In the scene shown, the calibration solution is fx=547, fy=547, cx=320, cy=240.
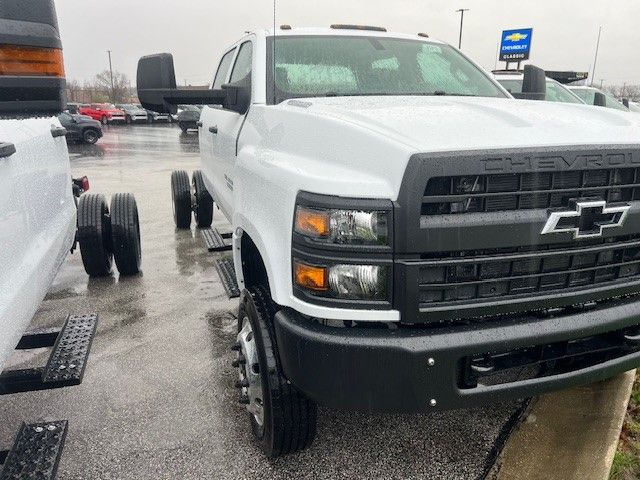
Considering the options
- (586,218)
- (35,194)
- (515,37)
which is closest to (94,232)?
(35,194)

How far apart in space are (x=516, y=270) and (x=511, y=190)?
294 millimetres

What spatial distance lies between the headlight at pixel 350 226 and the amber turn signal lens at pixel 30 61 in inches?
34.3

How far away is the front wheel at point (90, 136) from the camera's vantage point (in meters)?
21.5

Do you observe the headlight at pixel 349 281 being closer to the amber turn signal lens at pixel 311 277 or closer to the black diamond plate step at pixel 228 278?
the amber turn signal lens at pixel 311 277

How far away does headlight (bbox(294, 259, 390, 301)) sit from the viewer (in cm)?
183

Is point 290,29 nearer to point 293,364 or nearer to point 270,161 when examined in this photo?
point 270,161

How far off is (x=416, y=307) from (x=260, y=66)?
2.02 m

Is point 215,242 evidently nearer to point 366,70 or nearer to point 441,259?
point 366,70

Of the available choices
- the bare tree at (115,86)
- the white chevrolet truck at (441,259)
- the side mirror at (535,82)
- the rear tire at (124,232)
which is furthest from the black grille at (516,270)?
the bare tree at (115,86)

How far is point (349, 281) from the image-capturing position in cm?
185

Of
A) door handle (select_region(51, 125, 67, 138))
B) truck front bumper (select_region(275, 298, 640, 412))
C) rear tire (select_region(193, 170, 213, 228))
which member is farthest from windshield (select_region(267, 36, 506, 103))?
rear tire (select_region(193, 170, 213, 228))

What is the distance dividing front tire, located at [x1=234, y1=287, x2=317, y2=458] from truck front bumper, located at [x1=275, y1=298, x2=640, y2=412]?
0.18 m

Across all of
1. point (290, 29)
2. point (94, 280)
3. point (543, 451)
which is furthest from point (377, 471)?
point (94, 280)

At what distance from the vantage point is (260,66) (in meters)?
3.26
